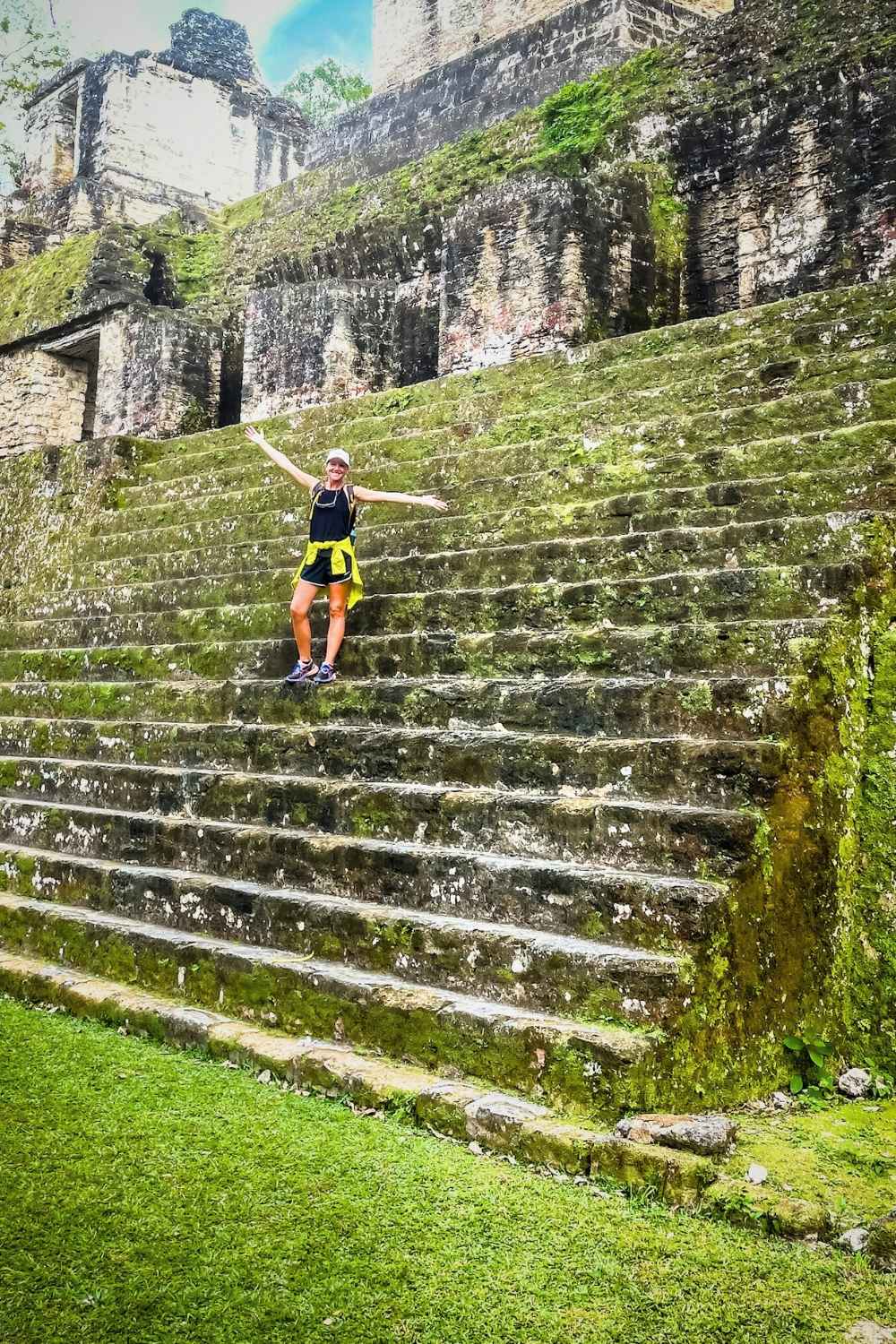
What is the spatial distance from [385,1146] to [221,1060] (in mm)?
927

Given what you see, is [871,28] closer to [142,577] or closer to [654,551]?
[654,551]

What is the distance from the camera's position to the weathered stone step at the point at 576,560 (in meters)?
3.85

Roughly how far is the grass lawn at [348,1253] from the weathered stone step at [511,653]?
1.81 meters

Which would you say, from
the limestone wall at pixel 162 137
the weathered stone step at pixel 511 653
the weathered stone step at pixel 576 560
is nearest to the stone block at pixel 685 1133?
the weathered stone step at pixel 511 653

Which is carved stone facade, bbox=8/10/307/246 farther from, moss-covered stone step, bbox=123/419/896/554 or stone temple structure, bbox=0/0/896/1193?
moss-covered stone step, bbox=123/419/896/554

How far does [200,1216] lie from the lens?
A: 2.31 meters

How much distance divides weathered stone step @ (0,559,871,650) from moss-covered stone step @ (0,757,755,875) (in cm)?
95

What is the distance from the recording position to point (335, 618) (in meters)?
4.75

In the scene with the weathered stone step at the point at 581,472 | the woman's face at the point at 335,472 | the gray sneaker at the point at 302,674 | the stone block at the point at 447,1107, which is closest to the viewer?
the stone block at the point at 447,1107

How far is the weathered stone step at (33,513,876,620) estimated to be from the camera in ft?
12.6

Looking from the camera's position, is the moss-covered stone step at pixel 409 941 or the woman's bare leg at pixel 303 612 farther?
the woman's bare leg at pixel 303 612

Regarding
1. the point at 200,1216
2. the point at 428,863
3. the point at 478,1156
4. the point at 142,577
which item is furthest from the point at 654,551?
the point at 142,577

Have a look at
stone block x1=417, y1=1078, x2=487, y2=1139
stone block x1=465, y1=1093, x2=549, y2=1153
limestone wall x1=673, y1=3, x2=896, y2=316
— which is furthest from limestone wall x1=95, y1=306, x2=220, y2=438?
stone block x1=465, y1=1093, x2=549, y2=1153

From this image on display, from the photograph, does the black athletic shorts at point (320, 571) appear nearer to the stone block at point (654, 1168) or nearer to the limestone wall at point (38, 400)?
the stone block at point (654, 1168)
